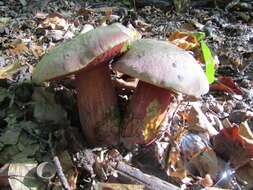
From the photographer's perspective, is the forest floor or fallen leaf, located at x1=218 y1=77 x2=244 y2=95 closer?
the forest floor

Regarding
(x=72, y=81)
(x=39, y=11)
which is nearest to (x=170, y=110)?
(x=72, y=81)

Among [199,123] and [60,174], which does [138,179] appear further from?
[199,123]

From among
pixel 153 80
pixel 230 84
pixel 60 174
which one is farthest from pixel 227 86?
pixel 60 174

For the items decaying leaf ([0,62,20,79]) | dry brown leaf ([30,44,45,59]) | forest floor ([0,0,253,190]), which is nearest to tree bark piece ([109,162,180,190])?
forest floor ([0,0,253,190])

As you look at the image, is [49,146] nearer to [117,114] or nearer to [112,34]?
[117,114]

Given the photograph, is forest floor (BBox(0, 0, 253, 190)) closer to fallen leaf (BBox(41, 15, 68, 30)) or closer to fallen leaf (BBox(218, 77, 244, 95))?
fallen leaf (BBox(218, 77, 244, 95))

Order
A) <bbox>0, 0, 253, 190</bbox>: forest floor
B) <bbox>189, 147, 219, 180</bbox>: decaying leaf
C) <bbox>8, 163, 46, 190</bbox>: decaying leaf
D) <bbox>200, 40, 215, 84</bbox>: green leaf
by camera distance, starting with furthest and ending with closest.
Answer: <bbox>200, 40, 215, 84</bbox>: green leaf < <bbox>189, 147, 219, 180</bbox>: decaying leaf < <bbox>0, 0, 253, 190</bbox>: forest floor < <bbox>8, 163, 46, 190</bbox>: decaying leaf

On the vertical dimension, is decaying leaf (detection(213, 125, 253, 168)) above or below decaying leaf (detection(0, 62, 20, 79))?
below

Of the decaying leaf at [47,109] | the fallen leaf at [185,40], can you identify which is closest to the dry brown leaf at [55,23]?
the fallen leaf at [185,40]
